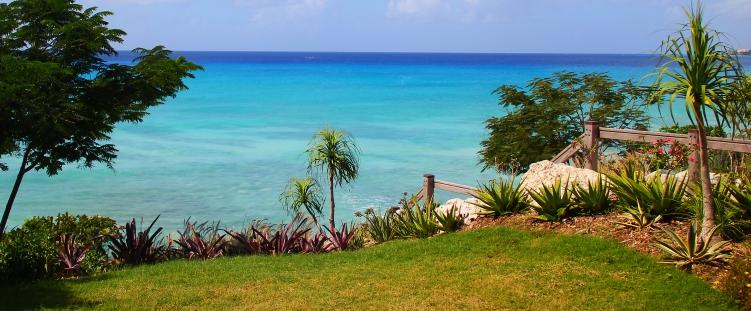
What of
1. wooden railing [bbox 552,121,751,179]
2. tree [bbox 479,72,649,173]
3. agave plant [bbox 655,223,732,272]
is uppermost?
tree [bbox 479,72,649,173]

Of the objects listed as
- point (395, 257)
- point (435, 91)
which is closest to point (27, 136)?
point (395, 257)

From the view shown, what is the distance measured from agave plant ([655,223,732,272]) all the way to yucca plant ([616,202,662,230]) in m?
1.05

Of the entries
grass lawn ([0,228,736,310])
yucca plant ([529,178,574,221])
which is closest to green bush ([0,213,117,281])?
grass lawn ([0,228,736,310])

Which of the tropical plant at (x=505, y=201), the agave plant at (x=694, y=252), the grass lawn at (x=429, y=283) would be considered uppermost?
the tropical plant at (x=505, y=201)

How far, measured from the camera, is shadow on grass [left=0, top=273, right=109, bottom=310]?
27.7 ft

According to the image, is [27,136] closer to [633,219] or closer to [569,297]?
[569,297]

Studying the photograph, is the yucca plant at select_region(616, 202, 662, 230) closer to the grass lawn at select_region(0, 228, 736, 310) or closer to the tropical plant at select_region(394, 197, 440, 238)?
the grass lawn at select_region(0, 228, 736, 310)

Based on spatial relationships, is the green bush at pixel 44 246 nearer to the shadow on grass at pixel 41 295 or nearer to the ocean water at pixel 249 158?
the shadow on grass at pixel 41 295

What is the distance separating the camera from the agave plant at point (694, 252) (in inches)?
334

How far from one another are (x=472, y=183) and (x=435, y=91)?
4961 cm

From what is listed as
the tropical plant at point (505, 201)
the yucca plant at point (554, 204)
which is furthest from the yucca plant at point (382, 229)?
the yucca plant at point (554, 204)

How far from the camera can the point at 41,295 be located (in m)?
9.00

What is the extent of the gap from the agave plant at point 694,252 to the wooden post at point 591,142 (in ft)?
15.0

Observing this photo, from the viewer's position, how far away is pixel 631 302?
7750 millimetres
